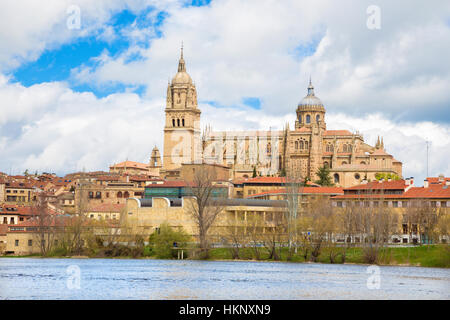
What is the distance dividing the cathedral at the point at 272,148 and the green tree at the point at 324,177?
2.09 m

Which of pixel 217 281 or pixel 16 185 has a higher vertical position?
pixel 16 185

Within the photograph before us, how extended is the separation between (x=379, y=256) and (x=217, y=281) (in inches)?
898

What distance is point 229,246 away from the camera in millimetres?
77125

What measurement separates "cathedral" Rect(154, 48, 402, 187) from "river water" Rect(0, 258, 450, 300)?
→ 80.5 metres

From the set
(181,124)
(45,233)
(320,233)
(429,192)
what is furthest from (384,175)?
(45,233)

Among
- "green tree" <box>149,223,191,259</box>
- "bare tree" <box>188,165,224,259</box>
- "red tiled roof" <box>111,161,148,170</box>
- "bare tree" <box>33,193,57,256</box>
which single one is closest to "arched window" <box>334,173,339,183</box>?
"red tiled roof" <box>111,161,148,170</box>

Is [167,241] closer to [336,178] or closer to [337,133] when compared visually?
[336,178]

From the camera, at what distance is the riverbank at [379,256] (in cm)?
6825

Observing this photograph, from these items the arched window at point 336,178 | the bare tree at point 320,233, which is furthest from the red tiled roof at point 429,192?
the arched window at point 336,178

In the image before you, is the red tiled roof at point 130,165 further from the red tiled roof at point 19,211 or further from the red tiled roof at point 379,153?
the red tiled roof at point 19,211

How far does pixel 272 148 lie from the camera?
556ft

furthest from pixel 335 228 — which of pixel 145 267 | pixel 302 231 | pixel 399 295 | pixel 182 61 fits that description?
pixel 182 61

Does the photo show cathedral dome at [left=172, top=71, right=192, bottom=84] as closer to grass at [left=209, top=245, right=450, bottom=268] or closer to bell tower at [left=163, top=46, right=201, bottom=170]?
bell tower at [left=163, top=46, right=201, bottom=170]

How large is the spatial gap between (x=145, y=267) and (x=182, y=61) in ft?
426
